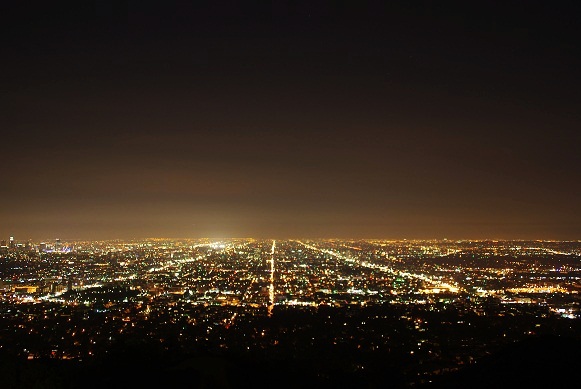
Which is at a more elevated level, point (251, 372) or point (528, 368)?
point (528, 368)

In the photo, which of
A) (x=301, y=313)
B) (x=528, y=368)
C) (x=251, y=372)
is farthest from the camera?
(x=301, y=313)

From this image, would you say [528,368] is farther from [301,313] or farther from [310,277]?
[310,277]

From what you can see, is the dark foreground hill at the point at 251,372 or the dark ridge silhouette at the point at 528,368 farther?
the dark ridge silhouette at the point at 528,368

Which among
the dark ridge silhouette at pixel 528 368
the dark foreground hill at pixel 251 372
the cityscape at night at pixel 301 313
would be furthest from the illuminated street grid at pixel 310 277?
the dark foreground hill at pixel 251 372

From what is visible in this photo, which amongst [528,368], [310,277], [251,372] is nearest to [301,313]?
[251,372]

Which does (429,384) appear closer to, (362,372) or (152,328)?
(362,372)

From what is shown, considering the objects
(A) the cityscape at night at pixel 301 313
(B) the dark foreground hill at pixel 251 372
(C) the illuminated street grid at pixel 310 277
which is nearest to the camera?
(B) the dark foreground hill at pixel 251 372

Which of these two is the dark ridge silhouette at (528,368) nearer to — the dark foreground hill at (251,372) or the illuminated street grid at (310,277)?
the dark foreground hill at (251,372)

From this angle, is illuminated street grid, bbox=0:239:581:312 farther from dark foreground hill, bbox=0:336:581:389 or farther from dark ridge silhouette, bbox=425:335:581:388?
dark foreground hill, bbox=0:336:581:389

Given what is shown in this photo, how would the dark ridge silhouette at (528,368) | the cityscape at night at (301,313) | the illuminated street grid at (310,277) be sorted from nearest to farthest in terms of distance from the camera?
the dark ridge silhouette at (528,368)
the cityscape at night at (301,313)
the illuminated street grid at (310,277)

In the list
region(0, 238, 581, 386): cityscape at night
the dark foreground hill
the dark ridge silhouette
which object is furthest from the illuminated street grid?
the dark foreground hill
